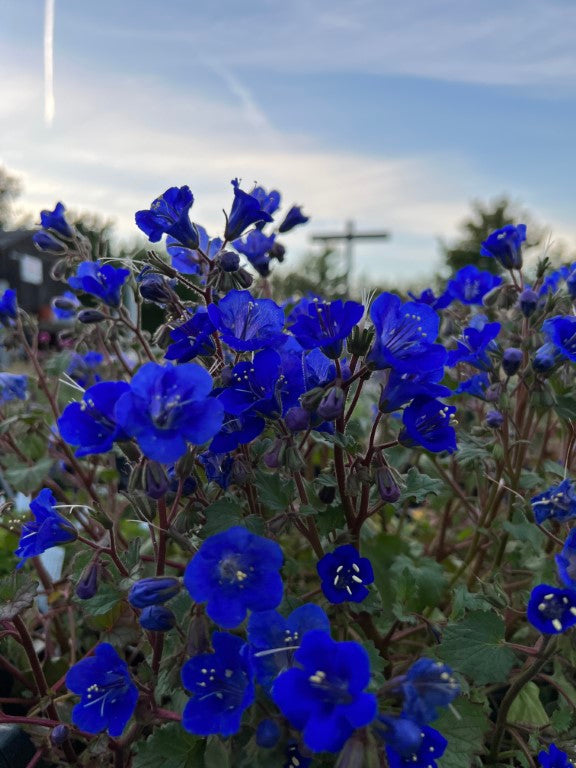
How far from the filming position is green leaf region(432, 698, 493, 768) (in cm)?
119

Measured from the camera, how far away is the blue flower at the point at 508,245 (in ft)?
5.87

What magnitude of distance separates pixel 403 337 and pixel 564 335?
471 millimetres

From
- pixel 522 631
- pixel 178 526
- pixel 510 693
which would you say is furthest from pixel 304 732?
pixel 522 631

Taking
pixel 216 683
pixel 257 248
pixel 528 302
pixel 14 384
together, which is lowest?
pixel 216 683

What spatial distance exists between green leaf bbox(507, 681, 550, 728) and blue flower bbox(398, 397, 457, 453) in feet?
2.40

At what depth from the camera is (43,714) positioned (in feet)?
4.86

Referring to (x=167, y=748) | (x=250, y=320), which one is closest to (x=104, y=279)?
(x=250, y=320)

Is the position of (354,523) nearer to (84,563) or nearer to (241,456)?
(241,456)

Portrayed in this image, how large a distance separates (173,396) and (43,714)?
37.9 inches

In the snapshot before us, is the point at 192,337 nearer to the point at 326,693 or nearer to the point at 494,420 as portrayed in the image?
the point at 326,693

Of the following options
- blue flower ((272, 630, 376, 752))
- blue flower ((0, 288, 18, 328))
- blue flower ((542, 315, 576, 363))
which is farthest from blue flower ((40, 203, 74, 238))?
blue flower ((272, 630, 376, 752))

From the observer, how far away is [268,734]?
86 cm

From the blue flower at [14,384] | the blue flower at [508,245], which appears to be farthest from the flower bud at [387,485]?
the blue flower at [14,384]

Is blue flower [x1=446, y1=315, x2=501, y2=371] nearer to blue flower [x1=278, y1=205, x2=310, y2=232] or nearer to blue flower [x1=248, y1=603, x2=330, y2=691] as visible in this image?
blue flower [x1=278, y1=205, x2=310, y2=232]
